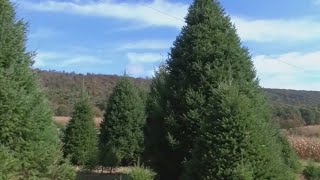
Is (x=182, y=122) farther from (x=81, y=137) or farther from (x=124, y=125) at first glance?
(x=81, y=137)

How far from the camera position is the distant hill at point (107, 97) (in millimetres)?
52594

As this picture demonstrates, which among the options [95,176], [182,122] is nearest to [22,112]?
[182,122]

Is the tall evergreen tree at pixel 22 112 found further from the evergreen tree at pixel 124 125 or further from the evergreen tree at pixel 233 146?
the evergreen tree at pixel 124 125

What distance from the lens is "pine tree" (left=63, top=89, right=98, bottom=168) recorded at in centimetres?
1670

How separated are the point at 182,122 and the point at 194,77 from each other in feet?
3.53

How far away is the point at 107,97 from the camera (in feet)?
178

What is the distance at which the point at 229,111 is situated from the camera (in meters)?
7.89

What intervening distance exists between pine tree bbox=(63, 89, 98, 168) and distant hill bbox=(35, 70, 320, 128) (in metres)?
32.5

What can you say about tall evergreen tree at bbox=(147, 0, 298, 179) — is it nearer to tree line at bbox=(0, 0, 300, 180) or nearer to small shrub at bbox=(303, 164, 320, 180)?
tree line at bbox=(0, 0, 300, 180)

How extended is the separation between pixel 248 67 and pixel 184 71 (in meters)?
1.51

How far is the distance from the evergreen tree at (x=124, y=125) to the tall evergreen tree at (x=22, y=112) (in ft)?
30.7

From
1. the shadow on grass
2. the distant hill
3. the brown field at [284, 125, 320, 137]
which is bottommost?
the shadow on grass

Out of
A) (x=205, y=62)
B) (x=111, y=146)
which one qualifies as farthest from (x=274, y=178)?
(x=111, y=146)

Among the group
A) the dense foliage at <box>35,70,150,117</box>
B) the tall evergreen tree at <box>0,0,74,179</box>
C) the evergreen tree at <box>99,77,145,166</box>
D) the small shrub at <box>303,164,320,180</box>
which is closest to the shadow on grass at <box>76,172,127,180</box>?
the evergreen tree at <box>99,77,145,166</box>
